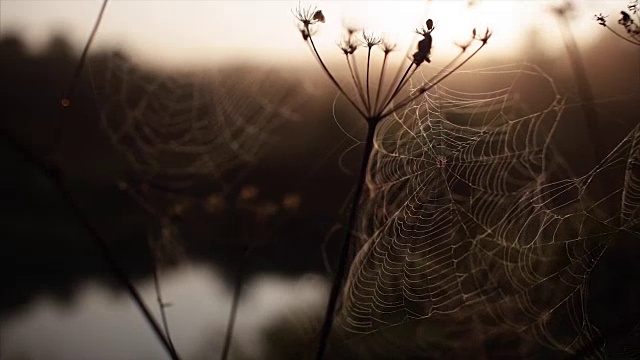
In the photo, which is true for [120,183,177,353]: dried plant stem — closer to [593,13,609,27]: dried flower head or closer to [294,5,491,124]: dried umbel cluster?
[294,5,491,124]: dried umbel cluster

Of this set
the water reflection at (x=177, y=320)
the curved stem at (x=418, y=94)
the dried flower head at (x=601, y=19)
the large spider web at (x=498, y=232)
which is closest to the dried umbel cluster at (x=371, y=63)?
the curved stem at (x=418, y=94)

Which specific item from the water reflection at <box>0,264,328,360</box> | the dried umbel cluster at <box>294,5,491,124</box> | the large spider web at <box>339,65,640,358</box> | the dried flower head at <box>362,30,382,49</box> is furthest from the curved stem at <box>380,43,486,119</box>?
the water reflection at <box>0,264,328,360</box>

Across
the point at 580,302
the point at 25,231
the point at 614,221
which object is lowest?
the point at 580,302

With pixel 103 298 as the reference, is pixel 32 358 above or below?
below

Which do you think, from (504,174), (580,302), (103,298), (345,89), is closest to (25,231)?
(103,298)

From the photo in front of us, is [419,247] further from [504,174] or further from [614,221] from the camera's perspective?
[614,221]

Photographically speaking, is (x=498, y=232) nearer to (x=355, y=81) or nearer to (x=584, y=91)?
(x=584, y=91)

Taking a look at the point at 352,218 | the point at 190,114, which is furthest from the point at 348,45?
the point at 190,114
